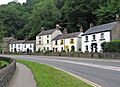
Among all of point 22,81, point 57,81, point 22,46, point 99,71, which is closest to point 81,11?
point 22,46

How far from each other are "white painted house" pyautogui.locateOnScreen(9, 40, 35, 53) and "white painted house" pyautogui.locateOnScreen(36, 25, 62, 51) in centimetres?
882

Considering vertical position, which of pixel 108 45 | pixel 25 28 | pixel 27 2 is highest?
pixel 27 2

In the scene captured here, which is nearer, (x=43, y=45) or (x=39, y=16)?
(x=43, y=45)

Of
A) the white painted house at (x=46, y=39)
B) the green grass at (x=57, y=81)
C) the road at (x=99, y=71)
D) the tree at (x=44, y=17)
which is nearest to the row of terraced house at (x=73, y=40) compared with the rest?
the white painted house at (x=46, y=39)

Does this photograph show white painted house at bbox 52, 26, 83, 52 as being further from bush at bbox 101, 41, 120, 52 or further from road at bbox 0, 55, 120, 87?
road at bbox 0, 55, 120, 87

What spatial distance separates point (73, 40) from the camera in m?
90.8

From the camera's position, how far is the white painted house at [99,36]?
70.4 meters

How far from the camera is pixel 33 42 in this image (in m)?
123

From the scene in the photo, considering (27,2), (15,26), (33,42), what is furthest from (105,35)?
(27,2)

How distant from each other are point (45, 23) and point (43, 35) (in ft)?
48.6

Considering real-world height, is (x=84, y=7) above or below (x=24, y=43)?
above

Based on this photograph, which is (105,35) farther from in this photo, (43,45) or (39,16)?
(39,16)

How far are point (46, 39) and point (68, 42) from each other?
18267 millimetres

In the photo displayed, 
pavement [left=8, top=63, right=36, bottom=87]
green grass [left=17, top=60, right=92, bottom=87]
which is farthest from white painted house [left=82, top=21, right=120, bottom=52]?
green grass [left=17, top=60, right=92, bottom=87]
